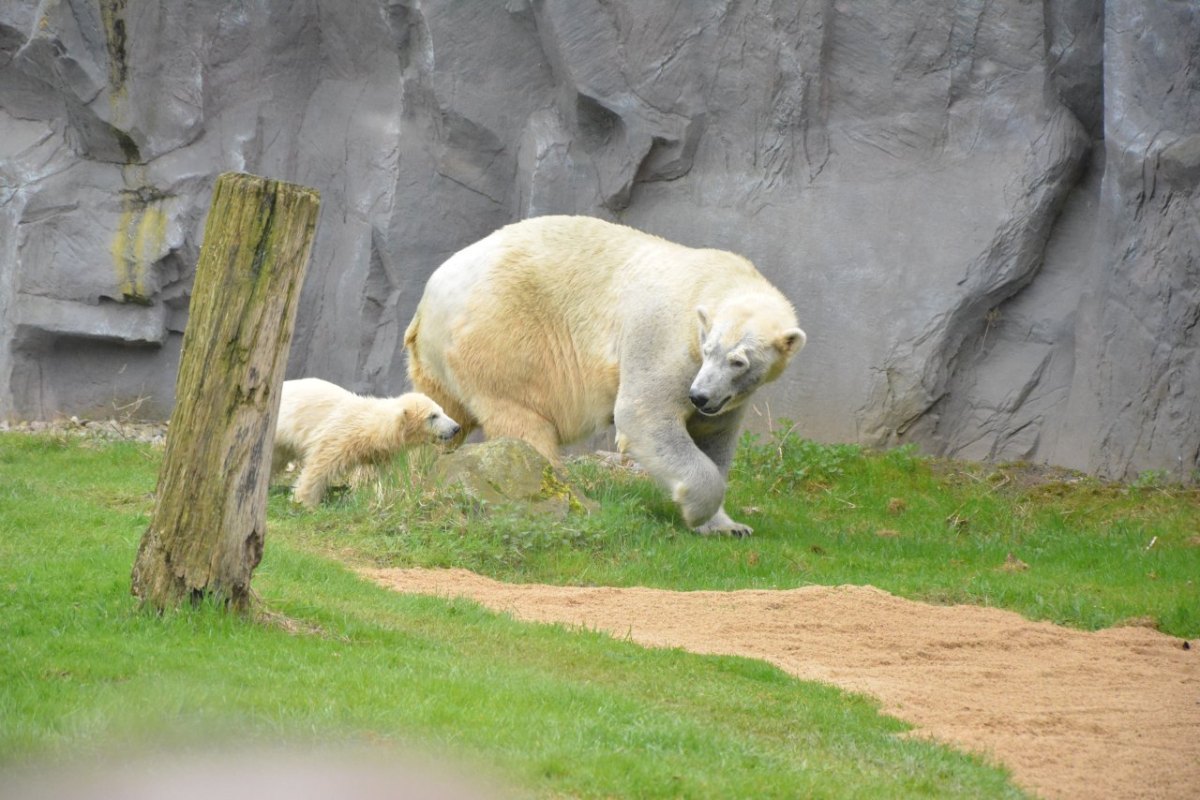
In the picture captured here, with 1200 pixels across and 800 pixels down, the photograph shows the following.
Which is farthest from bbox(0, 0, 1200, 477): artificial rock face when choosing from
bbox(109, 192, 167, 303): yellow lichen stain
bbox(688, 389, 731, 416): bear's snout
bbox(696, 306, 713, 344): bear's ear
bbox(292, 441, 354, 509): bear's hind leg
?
bbox(292, 441, 354, 509): bear's hind leg

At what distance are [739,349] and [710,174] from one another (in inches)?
192

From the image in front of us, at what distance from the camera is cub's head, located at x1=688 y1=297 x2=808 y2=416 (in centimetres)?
916

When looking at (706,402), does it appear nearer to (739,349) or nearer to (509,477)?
(739,349)

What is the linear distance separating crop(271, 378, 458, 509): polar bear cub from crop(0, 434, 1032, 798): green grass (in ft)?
5.96

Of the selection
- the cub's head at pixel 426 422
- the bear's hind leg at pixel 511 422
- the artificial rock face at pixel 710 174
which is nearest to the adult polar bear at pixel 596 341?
the bear's hind leg at pixel 511 422

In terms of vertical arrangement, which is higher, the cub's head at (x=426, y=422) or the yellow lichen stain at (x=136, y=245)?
the yellow lichen stain at (x=136, y=245)

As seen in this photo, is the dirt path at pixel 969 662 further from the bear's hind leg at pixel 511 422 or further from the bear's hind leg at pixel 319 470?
the bear's hind leg at pixel 511 422

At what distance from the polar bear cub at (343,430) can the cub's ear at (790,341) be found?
8.72ft

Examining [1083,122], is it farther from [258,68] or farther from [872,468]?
[258,68]

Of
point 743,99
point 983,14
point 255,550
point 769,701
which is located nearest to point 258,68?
point 743,99

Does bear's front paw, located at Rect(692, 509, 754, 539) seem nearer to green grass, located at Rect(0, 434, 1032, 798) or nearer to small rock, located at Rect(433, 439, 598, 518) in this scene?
small rock, located at Rect(433, 439, 598, 518)

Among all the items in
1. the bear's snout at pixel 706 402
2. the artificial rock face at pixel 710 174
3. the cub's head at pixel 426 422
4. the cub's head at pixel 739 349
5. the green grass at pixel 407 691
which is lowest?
the green grass at pixel 407 691

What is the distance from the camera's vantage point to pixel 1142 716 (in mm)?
5621

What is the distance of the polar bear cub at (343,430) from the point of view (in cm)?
1011
